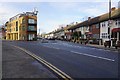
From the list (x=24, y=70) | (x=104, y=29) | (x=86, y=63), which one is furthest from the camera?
(x=104, y=29)

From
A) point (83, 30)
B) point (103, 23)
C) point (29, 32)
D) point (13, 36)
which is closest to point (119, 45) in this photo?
point (103, 23)

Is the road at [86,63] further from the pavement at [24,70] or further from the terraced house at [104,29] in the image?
the terraced house at [104,29]

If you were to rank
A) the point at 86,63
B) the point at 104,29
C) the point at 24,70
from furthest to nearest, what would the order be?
the point at 104,29 → the point at 86,63 → the point at 24,70

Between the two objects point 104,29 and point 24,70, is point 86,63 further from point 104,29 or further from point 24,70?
point 104,29

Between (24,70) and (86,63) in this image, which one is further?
(86,63)

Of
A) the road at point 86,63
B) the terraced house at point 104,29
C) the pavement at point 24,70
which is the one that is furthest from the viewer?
the terraced house at point 104,29

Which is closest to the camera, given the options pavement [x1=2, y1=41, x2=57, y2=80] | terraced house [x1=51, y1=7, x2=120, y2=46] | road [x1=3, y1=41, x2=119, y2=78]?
pavement [x1=2, y1=41, x2=57, y2=80]

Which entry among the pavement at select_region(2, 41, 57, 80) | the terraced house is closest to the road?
the pavement at select_region(2, 41, 57, 80)

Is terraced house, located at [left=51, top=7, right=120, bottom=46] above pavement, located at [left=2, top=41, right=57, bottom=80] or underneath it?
above

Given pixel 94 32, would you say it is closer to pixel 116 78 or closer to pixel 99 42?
pixel 99 42

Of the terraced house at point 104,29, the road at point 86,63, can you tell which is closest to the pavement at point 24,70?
the road at point 86,63

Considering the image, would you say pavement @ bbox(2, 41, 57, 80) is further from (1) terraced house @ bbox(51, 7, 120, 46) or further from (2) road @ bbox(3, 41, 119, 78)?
A: (1) terraced house @ bbox(51, 7, 120, 46)

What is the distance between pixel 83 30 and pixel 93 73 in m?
74.0

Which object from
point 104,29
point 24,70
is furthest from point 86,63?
point 104,29
